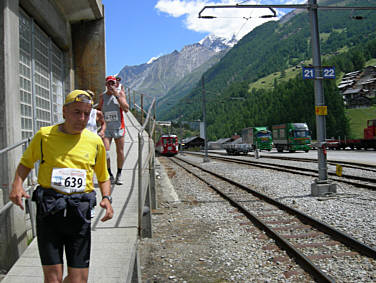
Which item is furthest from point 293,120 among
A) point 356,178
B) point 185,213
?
point 185,213

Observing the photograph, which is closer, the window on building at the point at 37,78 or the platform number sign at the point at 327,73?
the window on building at the point at 37,78

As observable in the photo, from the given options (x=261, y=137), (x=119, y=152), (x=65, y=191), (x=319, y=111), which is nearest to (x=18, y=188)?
(x=65, y=191)

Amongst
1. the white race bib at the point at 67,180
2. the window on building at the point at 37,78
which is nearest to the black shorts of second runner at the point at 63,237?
the white race bib at the point at 67,180

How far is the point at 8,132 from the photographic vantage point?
5.37m

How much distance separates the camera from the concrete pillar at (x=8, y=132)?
5.12m

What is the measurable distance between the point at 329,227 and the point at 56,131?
18.0 ft

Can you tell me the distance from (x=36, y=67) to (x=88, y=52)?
12.5 ft

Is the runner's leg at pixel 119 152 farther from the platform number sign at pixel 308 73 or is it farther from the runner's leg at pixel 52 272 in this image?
the platform number sign at pixel 308 73

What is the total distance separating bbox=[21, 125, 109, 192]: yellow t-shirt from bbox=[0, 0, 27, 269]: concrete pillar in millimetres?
2897

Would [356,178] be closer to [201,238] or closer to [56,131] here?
[201,238]

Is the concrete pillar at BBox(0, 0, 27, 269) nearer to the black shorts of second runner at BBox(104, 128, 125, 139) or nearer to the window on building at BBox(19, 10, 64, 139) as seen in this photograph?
the black shorts of second runner at BBox(104, 128, 125, 139)

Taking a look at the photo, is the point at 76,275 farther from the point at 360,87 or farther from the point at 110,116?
Result: the point at 360,87

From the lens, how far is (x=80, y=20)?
11.9 m

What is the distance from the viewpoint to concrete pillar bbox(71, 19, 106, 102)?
12.0m
